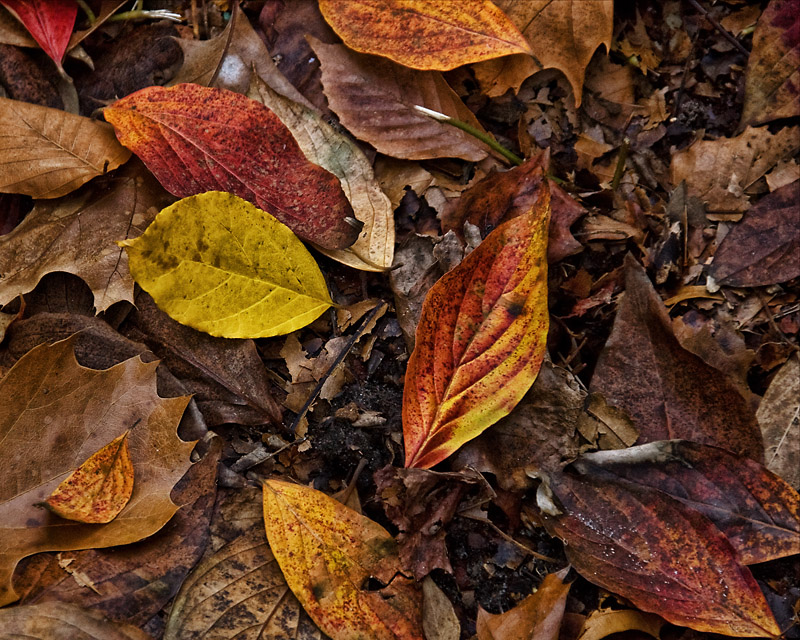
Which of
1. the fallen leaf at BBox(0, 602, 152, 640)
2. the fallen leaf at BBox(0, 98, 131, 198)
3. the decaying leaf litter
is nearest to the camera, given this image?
the fallen leaf at BBox(0, 602, 152, 640)

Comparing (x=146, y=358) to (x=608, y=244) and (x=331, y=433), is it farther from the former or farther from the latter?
(x=608, y=244)

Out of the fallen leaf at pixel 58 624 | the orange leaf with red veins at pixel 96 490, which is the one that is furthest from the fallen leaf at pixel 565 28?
the fallen leaf at pixel 58 624

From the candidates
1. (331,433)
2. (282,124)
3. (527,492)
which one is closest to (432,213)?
(282,124)

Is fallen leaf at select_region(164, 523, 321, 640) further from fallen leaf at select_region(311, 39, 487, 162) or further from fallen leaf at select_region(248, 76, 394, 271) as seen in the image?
fallen leaf at select_region(311, 39, 487, 162)

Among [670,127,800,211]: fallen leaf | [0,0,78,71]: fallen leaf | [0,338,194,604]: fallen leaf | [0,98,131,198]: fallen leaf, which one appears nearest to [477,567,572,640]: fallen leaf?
[0,338,194,604]: fallen leaf

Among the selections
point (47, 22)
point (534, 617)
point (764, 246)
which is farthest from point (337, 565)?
point (47, 22)

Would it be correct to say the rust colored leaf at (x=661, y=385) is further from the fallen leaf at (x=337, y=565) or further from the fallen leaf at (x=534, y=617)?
the fallen leaf at (x=337, y=565)
